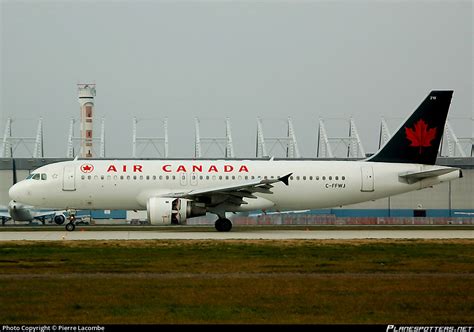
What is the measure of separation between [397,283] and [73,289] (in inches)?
292

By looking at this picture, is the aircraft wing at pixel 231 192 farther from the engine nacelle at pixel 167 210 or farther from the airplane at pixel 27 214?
the airplane at pixel 27 214

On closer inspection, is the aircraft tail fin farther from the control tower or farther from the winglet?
the control tower

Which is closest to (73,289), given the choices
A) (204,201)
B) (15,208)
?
(204,201)

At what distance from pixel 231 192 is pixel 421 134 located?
10848mm

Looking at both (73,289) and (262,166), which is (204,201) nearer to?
(262,166)

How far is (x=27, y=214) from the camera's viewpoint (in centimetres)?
6119

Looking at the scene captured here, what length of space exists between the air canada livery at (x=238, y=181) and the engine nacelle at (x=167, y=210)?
0.05m

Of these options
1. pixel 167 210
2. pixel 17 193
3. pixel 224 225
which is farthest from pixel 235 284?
pixel 17 193

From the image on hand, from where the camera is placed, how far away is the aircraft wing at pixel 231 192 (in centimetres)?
3956

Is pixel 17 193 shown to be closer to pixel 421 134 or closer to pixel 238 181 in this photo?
pixel 238 181

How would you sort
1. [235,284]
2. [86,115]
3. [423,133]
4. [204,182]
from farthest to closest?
[86,115] → [423,133] → [204,182] → [235,284]

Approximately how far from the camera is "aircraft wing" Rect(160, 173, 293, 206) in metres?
39.6

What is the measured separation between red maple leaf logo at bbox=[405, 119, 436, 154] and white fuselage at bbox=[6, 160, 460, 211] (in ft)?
3.95

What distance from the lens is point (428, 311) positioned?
606 inches
